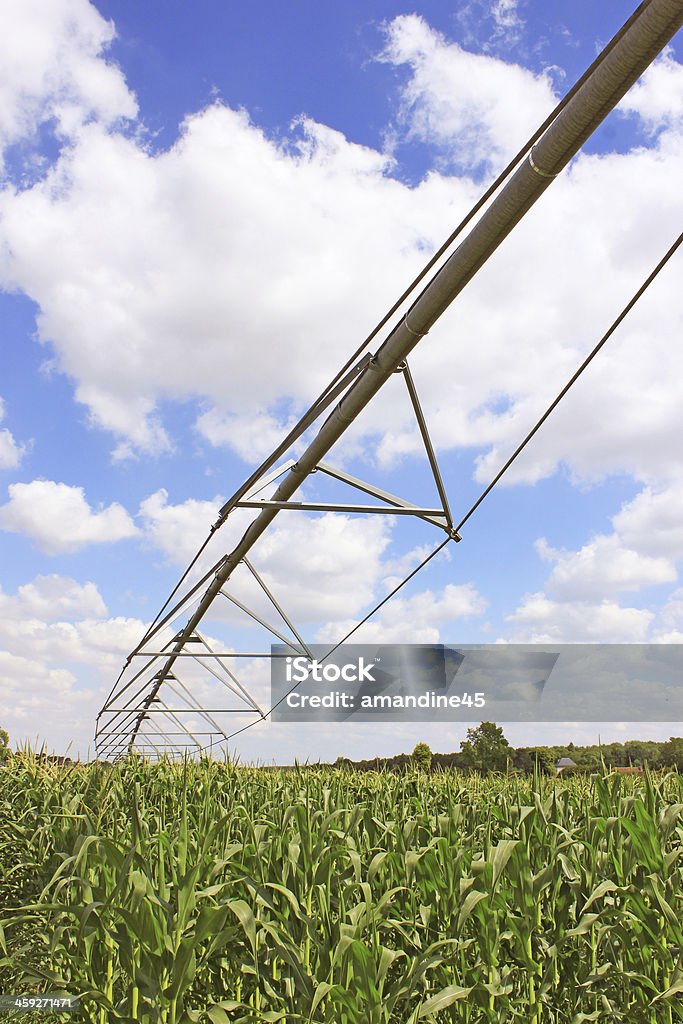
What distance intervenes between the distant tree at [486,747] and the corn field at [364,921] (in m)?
27.8

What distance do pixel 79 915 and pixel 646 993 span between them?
2759 mm

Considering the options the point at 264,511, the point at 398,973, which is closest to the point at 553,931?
the point at 398,973

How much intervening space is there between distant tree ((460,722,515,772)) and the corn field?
27764mm

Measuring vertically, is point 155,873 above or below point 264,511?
below

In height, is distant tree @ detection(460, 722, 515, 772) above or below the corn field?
above

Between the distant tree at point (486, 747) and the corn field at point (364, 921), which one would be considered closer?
the corn field at point (364, 921)

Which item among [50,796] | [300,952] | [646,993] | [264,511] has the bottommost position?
[646,993]

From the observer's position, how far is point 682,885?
4594mm

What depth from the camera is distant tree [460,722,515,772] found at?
31469 millimetres

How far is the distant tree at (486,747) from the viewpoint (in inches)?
1239

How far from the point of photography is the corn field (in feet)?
11.1

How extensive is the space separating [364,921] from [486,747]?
98.6ft

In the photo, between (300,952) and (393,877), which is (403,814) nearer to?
(393,877)

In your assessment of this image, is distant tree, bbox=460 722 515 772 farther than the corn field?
Yes
